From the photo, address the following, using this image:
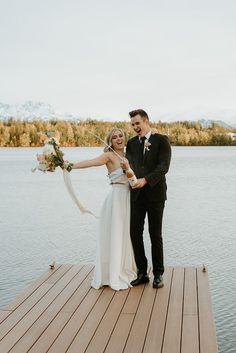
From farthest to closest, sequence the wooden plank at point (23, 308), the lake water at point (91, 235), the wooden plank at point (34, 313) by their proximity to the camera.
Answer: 1. the lake water at point (91, 235)
2. the wooden plank at point (23, 308)
3. the wooden plank at point (34, 313)

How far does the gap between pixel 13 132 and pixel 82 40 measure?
40.2ft

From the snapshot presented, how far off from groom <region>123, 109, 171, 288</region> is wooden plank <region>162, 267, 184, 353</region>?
185 mm

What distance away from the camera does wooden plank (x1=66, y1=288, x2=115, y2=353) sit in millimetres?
3671

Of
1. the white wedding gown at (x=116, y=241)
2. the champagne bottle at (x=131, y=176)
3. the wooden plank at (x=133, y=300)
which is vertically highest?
the champagne bottle at (x=131, y=176)

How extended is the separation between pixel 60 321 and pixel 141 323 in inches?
22.3

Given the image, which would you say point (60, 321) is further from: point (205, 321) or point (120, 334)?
point (205, 321)

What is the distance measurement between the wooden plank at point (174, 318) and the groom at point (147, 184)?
18 cm

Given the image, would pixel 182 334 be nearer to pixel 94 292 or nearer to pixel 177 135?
pixel 94 292

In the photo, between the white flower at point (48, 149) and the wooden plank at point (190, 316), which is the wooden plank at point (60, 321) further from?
the white flower at point (48, 149)

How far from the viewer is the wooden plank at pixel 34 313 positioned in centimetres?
378

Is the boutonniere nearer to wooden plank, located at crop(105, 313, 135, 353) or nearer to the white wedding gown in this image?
the white wedding gown

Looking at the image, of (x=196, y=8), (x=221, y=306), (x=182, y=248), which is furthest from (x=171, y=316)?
(x=196, y=8)

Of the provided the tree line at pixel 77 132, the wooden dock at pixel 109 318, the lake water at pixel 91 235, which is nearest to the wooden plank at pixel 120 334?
the wooden dock at pixel 109 318

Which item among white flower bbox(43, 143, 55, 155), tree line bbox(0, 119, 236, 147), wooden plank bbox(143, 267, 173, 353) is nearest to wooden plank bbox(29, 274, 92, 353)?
wooden plank bbox(143, 267, 173, 353)
